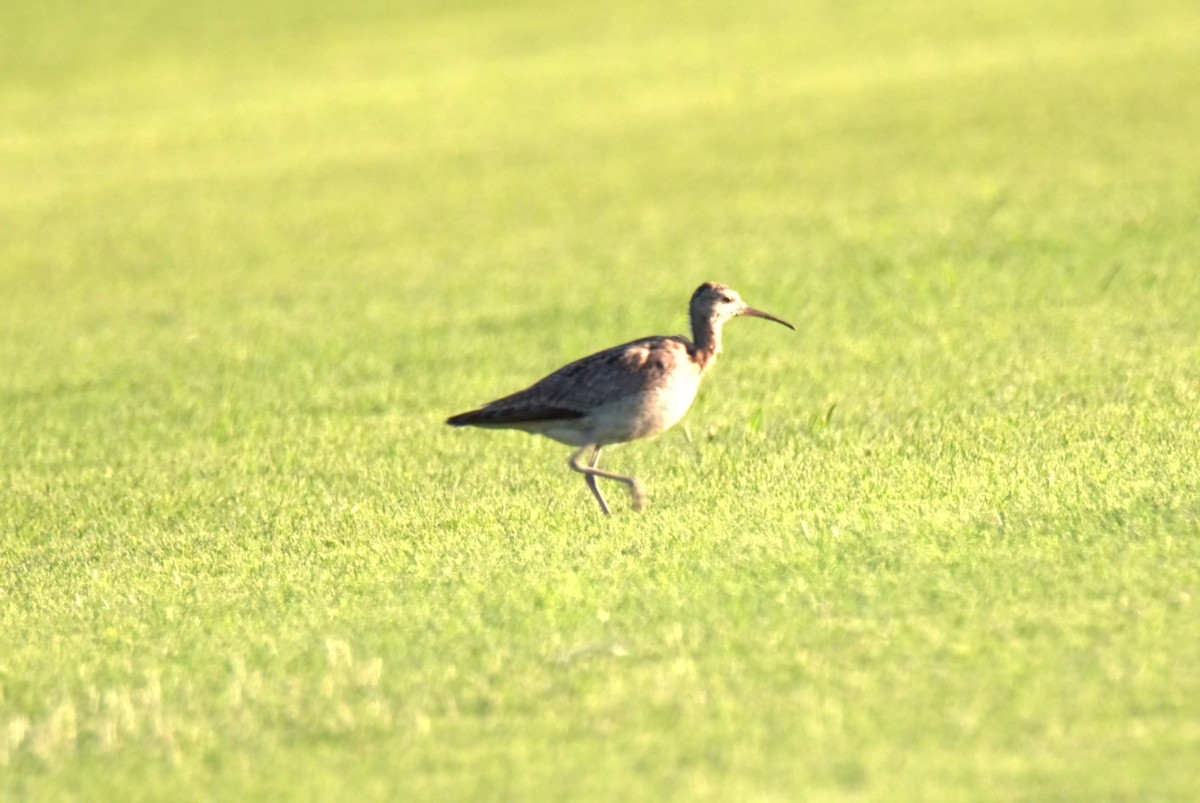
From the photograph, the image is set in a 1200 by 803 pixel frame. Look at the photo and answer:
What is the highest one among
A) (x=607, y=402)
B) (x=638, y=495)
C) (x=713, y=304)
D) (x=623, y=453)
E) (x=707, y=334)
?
(x=713, y=304)

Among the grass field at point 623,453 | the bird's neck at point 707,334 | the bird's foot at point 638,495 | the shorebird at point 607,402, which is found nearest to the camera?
the grass field at point 623,453

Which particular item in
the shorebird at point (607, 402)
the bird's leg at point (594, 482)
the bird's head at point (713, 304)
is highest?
the bird's head at point (713, 304)

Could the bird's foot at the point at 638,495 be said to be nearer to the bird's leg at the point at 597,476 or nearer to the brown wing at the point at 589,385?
the bird's leg at the point at 597,476

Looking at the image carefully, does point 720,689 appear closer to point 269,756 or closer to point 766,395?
point 269,756

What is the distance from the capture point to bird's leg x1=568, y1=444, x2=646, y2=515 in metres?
8.30

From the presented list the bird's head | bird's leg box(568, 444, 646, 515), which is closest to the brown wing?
bird's leg box(568, 444, 646, 515)

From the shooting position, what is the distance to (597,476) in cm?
902

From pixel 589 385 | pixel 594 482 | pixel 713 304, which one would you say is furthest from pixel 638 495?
pixel 713 304

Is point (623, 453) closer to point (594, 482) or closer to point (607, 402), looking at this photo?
point (594, 482)

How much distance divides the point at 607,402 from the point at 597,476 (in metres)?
0.64

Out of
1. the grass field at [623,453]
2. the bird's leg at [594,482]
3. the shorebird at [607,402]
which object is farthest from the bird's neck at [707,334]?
the bird's leg at [594,482]

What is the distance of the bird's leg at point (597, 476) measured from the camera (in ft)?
27.2

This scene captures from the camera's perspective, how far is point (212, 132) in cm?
2427

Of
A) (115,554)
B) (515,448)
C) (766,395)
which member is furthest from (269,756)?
(766,395)
